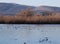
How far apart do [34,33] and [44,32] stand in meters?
0.09

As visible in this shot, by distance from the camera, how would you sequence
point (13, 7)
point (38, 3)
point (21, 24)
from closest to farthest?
1. point (21, 24)
2. point (13, 7)
3. point (38, 3)

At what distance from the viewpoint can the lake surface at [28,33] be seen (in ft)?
5.28

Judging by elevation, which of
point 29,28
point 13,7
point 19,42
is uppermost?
point 13,7

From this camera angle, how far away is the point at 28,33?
1.61 m

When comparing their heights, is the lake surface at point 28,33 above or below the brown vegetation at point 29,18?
below

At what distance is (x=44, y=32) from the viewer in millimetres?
1622

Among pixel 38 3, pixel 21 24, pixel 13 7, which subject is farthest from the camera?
pixel 38 3

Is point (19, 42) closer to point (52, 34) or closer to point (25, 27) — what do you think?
point (25, 27)

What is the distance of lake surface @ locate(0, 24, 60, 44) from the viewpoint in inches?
63.4

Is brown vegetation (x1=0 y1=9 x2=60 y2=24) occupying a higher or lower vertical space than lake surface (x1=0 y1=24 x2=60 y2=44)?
higher

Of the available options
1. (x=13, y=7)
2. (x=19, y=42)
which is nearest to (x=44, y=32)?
(x=19, y=42)

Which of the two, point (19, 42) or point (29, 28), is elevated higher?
point (29, 28)

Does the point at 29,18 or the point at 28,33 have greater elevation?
the point at 29,18

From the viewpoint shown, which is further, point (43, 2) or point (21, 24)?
point (43, 2)
